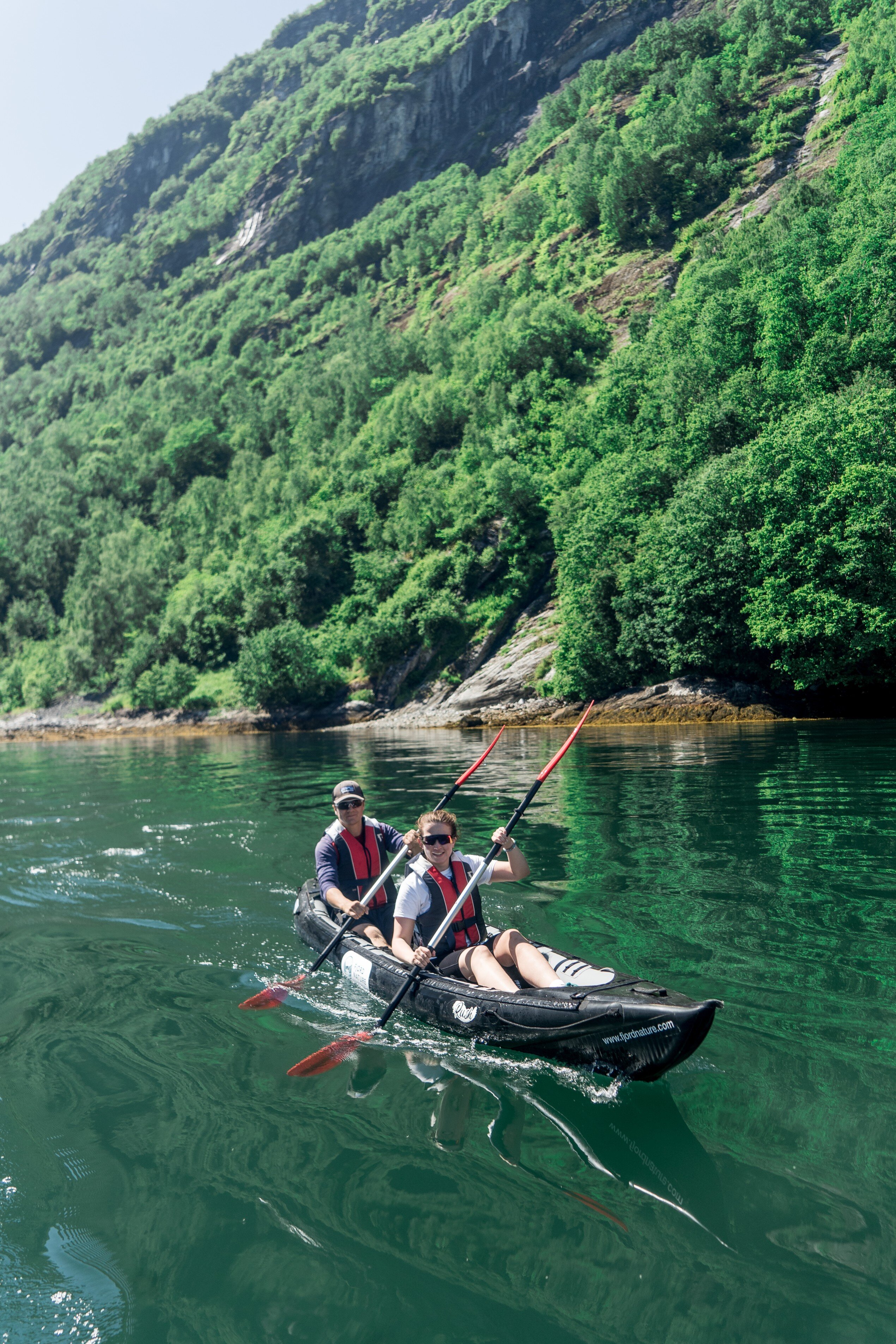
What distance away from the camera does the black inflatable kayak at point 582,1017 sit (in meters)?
5.18

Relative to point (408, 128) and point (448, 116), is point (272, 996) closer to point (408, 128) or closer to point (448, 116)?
point (448, 116)

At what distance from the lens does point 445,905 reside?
7.70 meters

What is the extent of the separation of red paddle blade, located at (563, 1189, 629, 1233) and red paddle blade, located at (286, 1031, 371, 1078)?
7.79 ft

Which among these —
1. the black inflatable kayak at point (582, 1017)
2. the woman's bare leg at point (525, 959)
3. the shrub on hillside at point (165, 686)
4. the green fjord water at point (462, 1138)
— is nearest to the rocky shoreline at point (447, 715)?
the shrub on hillside at point (165, 686)

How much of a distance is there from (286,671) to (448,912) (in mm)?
43277

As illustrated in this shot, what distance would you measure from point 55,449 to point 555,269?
64.6 meters

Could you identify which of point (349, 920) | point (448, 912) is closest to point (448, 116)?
point (349, 920)

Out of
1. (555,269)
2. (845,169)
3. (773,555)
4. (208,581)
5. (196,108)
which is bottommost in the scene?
(773,555)

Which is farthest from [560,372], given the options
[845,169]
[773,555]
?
[773,555]

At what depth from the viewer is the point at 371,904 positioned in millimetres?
9219

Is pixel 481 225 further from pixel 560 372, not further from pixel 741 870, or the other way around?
pixel 741 870

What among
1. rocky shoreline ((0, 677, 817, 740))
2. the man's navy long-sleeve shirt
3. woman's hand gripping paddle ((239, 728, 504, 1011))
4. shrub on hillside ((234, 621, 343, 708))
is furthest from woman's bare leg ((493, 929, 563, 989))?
shrub on hillside ((234, 621, 343, 708))

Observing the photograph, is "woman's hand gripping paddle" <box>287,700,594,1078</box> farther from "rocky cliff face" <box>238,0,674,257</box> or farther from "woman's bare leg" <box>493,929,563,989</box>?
"rocky cliff face" <box>238,0,674,257</box>

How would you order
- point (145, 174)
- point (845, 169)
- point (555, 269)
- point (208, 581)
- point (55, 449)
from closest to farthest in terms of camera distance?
point (845, 169) → point (208, 581) → point (555, 269) → point (55, 449) → point (145, 174)
